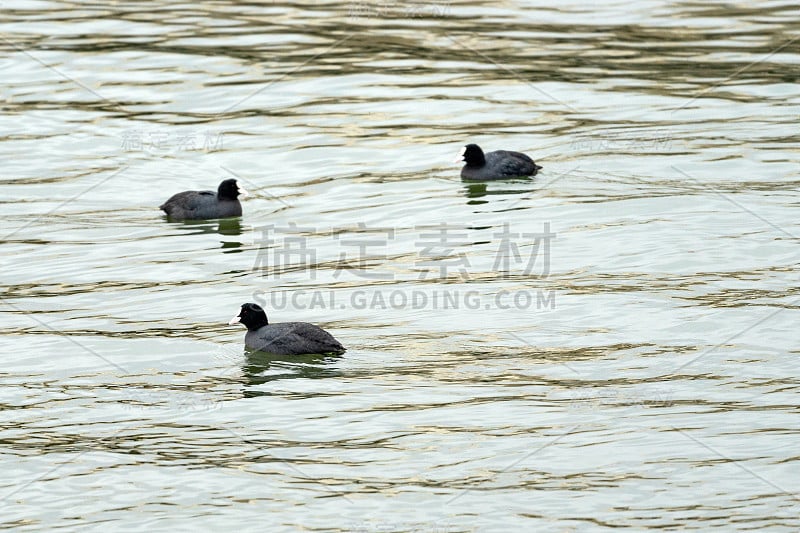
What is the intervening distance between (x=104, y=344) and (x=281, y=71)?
1328cm

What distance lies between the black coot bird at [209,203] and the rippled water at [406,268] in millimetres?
264

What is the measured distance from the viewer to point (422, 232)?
17.9 metres

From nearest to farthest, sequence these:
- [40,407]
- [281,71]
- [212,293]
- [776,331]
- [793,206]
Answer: [40,407] → [776,331] → [212,293] → [793,206] → [281,71]

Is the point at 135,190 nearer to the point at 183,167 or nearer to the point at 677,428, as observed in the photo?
the point at 183,167

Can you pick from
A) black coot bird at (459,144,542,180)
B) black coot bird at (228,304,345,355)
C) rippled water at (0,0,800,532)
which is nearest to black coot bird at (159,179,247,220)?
rippled water at (0,0,800,532)

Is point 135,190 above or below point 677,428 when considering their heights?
above

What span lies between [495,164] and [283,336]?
745cm

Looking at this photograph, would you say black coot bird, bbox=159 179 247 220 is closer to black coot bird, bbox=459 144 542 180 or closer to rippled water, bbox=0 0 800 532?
rippled water, bbox=0 0 800 532

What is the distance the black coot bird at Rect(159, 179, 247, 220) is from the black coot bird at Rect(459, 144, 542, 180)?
345 centimetres

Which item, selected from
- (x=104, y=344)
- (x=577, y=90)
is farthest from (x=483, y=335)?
(x=577, y=90)

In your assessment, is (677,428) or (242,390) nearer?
(677,428)

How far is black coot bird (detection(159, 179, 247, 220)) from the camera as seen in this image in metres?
18.5

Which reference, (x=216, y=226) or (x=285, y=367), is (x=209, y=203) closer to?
(x=216, y=226)

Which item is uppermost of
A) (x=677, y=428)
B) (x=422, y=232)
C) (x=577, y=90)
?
(x=577, y=90)
